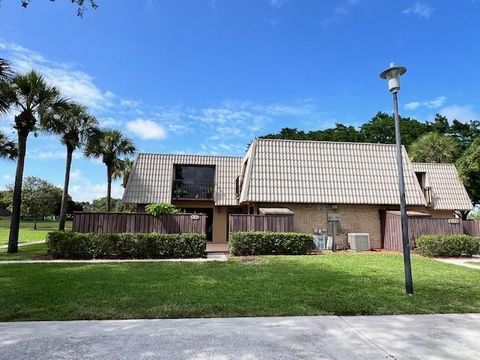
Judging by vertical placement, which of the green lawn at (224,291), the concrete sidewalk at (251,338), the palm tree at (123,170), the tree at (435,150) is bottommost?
the concrete sidewalk at (251,338)

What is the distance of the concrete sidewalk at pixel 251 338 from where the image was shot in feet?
13.5

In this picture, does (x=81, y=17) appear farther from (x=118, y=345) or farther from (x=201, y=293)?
(x=201, y=293)

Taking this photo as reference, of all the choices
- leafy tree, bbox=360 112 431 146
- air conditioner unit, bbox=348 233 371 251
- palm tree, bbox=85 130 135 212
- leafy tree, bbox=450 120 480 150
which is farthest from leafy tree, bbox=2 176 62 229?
leafy tree, bbox=450 120 480 150

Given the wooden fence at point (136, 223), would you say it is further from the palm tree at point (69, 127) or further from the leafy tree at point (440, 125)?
the leafy tree at point (440, 125)

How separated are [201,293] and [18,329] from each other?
334cm

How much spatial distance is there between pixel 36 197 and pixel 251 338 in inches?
1792

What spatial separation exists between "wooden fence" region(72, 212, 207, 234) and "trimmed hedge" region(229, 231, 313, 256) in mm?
1702

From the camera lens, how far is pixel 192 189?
2305cm

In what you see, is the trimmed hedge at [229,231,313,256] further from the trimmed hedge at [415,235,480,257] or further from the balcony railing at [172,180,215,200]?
the balcony railing at [172,180,215,200]

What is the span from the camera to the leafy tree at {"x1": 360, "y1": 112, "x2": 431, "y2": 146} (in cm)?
4422

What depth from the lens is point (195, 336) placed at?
15.4 ft

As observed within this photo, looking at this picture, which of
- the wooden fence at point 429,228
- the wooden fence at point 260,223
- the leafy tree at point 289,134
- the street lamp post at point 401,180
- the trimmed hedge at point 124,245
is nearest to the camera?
the street lamp post at point 401,180

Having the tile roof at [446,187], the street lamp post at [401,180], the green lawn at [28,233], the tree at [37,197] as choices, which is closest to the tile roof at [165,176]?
the green lawn at [28,233]

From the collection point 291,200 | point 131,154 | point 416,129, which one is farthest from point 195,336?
point 416,129
